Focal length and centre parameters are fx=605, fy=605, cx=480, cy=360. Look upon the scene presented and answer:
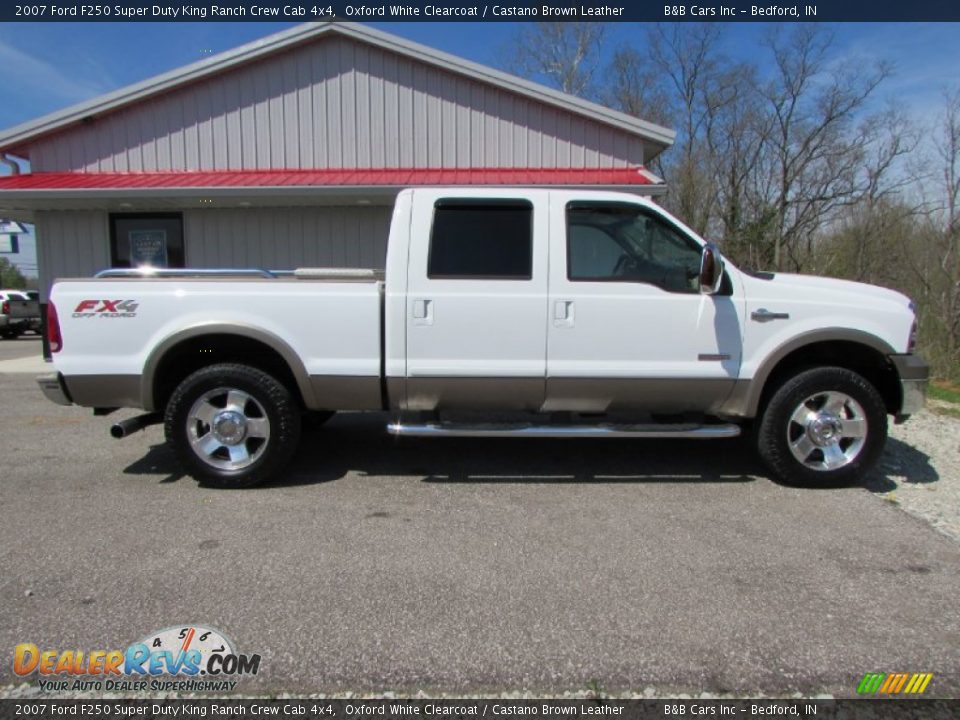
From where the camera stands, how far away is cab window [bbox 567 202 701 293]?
170 inches

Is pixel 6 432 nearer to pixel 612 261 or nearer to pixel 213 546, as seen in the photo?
pixel 213 546

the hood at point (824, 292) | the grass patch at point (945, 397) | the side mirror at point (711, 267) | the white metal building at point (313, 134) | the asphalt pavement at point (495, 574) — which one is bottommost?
the asphalt pavement at point (495, 574)

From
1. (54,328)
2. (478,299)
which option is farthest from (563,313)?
(54,328)

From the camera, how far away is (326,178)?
994cm

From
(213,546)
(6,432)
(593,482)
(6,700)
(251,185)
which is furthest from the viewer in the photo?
(251,185)

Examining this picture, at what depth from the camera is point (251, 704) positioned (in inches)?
88.9

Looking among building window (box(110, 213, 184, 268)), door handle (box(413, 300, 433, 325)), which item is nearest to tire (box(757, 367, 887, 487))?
door handle (box(413, 300, 433, 325))

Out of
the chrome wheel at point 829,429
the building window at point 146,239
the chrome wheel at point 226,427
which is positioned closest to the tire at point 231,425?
the chrome wheel at point 226,427

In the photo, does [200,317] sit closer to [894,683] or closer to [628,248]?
[628,248]

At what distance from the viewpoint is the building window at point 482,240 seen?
14.2 ft

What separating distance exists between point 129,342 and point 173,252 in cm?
765

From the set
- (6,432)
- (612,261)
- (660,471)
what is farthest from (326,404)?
(6,432)

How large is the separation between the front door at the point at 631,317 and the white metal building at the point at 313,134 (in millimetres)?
6441

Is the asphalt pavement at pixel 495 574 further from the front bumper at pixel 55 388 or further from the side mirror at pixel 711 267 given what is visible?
the side mirror at pixel 711 267
